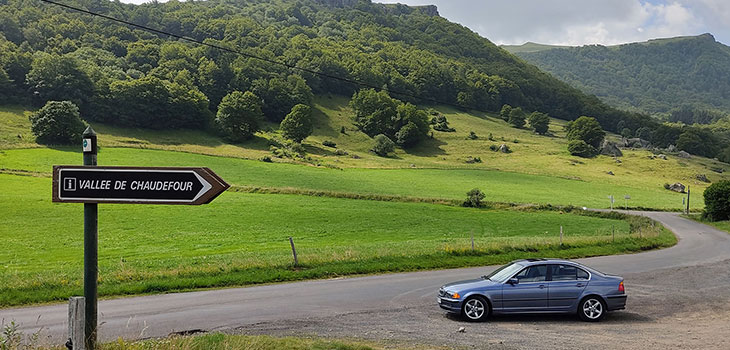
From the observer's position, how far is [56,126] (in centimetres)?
7794

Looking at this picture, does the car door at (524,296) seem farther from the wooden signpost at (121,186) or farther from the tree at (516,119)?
the tree at (516,119)

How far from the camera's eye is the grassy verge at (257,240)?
22438 mm

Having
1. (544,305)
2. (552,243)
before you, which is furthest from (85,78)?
(544,305)

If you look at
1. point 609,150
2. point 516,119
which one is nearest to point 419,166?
point 609,150

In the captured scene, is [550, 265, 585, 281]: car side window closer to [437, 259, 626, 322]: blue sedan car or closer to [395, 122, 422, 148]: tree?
[437, 259, 626, 322]: blue sedan car

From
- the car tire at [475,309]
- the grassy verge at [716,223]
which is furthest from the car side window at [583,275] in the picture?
the grassy verge at [716,223]

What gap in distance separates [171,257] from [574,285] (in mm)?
21884

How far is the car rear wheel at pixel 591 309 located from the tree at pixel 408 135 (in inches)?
4281

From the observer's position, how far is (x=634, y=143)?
15438 centimetres

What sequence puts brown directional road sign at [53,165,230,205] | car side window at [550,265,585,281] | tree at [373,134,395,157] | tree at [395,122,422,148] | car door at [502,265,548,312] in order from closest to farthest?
brown directional road sign at [53,165,230,205] → car door at [502,265,548,312] → car side window at [550,265,585,281] → tree at [373,134,395,157] → tree at [395,122,422,148]

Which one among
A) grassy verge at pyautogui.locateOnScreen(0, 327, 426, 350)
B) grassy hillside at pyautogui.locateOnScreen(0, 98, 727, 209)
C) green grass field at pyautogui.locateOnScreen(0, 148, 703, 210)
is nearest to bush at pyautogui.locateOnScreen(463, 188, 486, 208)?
green grass field at pyautogui.locateOnScreen(0, 148, 703, 210)

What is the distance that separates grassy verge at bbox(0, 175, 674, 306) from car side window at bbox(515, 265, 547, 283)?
10.1m

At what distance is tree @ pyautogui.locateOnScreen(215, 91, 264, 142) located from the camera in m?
109

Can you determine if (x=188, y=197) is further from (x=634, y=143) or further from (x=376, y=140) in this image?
(x=634, y=143)
